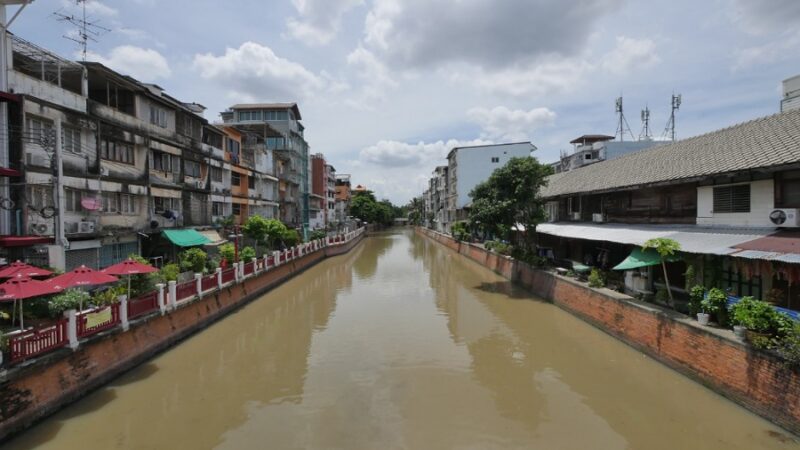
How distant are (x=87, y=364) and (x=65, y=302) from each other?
2.49m

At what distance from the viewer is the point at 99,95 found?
61.1ft

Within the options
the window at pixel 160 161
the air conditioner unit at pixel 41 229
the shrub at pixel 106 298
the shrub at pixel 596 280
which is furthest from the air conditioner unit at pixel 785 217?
the window at pixel 160 161

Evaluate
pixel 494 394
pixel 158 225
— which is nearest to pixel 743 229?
pixel 494 394

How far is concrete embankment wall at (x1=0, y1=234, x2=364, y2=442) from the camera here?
24.0ft

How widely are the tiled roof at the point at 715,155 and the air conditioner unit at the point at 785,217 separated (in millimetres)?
1174

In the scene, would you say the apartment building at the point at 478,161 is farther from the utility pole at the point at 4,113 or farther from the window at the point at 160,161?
the utility pole at the point at 4,113

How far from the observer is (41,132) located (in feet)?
44.3

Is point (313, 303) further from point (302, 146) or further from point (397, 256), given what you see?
point (302, 146)

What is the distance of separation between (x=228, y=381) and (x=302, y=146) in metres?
41.5

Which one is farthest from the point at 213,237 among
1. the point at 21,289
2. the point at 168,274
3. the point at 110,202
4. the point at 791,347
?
the point at 791,347

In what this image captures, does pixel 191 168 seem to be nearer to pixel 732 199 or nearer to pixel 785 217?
pixel 732 199

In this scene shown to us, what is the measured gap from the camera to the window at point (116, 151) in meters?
16.5

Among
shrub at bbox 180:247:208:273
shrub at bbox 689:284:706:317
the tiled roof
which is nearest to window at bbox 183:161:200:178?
shrub at bbox 180:247:208:273

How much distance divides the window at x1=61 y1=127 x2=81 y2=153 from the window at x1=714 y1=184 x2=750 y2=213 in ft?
69.1
